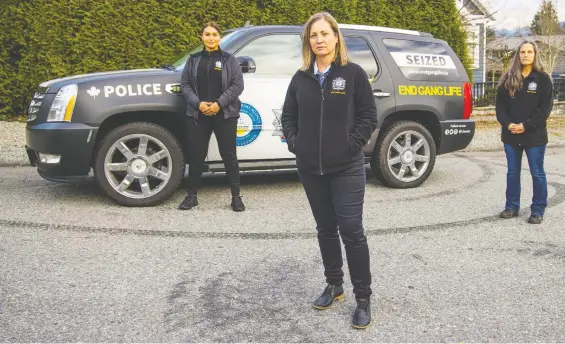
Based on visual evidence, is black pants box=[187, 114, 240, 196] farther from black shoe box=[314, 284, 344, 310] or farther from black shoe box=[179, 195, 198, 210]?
black shoe box=[314, 284, 344, 310]

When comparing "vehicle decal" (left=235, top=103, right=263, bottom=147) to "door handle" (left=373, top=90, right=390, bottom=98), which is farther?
"door handle" (left=373, top=90, right=390, bottom=98)

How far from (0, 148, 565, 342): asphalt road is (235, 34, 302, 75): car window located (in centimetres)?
143

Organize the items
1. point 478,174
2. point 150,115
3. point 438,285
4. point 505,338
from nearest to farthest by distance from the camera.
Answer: point 505,338
point 438,285
point 150,115
point 478,174

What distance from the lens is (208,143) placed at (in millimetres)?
6211

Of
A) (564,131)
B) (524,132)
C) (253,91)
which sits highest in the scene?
(253,91)

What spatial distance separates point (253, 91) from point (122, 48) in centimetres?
647

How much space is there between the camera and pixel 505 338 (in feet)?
10.5

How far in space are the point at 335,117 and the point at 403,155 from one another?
4201 millimetres

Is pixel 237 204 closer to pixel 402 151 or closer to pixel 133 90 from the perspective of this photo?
pixel 133 90

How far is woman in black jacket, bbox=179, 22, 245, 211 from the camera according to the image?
5.93 metres

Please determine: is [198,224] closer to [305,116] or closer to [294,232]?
[294,232]

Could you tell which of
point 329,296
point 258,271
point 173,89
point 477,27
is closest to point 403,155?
point 173,89

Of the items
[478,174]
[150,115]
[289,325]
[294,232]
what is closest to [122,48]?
[150,115]

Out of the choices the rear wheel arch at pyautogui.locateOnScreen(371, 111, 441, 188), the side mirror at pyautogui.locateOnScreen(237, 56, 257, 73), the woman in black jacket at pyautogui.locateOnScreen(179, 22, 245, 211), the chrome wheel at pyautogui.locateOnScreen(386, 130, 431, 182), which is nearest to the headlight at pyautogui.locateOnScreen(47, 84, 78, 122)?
the woman in black jacket at pyautogui.locateOnScreen(179, 22, 245, 211)
